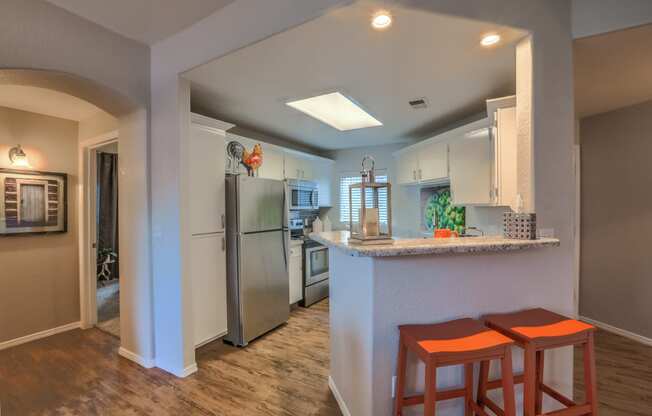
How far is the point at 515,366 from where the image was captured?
65.1 inches

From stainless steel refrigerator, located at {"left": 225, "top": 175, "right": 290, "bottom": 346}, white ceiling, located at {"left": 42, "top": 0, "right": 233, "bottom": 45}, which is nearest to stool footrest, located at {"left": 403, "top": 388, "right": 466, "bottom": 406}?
stainless steel refrigerator, located at {"left": 225, "top": 175, "right": 290, "bottom": 346}

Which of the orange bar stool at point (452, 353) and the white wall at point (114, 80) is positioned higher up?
the white wall at point (114, 80)

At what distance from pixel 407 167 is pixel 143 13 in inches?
131

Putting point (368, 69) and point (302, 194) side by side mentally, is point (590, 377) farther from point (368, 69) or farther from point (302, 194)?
point (302, 194)

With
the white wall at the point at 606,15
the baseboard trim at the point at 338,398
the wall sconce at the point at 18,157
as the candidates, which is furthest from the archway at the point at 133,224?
the white wall at the point at 606,15

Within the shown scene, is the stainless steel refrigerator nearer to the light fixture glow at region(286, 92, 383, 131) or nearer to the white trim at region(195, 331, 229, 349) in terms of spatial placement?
the white trim at region(195, 331, 229, 349)

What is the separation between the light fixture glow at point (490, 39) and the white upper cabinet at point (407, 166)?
2.06 meters

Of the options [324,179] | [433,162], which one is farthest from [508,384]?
[324,179]

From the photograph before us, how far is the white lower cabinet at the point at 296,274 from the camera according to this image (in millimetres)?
3701

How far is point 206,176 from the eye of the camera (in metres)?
2.67

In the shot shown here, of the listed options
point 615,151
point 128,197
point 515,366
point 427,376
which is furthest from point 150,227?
point 615,151

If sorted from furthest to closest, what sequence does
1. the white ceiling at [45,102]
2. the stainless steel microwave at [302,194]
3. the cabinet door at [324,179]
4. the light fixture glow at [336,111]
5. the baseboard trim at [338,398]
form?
the cabinet door at [324,179]
the stainless steel microwave at [302,194]
the light fixture glow at [336,111]
the white ceiling at [45,102]
the baseboard trim at [338,398]

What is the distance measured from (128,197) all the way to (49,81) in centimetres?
99

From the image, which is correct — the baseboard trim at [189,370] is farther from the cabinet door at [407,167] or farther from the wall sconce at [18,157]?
the cabinet door at [407,167]
